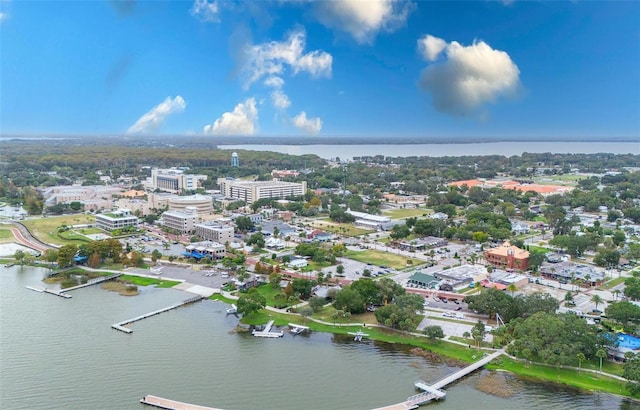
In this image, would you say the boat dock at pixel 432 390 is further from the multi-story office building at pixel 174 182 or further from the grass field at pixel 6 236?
the multi-story office building at pixel 174 182

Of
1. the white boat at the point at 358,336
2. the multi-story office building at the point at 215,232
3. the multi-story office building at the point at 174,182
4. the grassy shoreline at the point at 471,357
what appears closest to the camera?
the grassy shoreline at the point at 471,357

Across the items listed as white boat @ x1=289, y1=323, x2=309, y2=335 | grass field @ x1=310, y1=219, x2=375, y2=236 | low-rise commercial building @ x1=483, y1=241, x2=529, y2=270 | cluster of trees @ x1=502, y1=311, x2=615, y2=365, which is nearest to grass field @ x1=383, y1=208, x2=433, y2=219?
grass field @ x1=310, y1=219, x2=375, y2=236

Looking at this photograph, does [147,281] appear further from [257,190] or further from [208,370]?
[257,190]

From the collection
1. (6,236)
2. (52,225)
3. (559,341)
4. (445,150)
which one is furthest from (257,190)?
(445,150)

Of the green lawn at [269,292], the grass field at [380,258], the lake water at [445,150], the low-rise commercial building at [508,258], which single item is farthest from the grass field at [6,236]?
the lake water at [445,150]

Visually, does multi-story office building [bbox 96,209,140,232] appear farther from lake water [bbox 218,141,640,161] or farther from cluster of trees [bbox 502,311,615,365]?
lake water [bbox 218,141,640,161]

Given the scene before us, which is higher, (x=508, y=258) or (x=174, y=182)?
(x=174, y=182)
